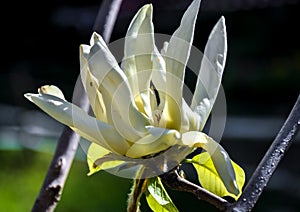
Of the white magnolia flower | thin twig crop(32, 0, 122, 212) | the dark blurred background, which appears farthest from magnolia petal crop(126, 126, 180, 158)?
the dark blurred background

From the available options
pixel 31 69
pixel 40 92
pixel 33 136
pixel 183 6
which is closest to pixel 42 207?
pixel 40 92

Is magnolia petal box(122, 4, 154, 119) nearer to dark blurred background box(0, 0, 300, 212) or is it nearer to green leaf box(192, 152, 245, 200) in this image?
green leaf box(192, 152, 245, 200)

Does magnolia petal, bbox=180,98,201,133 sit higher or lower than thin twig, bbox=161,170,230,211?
higher

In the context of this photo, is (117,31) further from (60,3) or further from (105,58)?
(105,58)

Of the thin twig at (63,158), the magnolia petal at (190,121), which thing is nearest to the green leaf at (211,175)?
the magnolia petal at (190,121)

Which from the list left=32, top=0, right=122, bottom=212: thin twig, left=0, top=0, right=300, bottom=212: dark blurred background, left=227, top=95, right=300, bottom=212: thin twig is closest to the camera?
left=227, top=95, right=300, bottom=212: thin twig

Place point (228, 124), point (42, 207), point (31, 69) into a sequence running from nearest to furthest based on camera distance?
point (42, 207) < point (228, 124) < point (31, 69)

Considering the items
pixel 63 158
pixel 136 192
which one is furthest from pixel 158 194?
pixel 63 158
